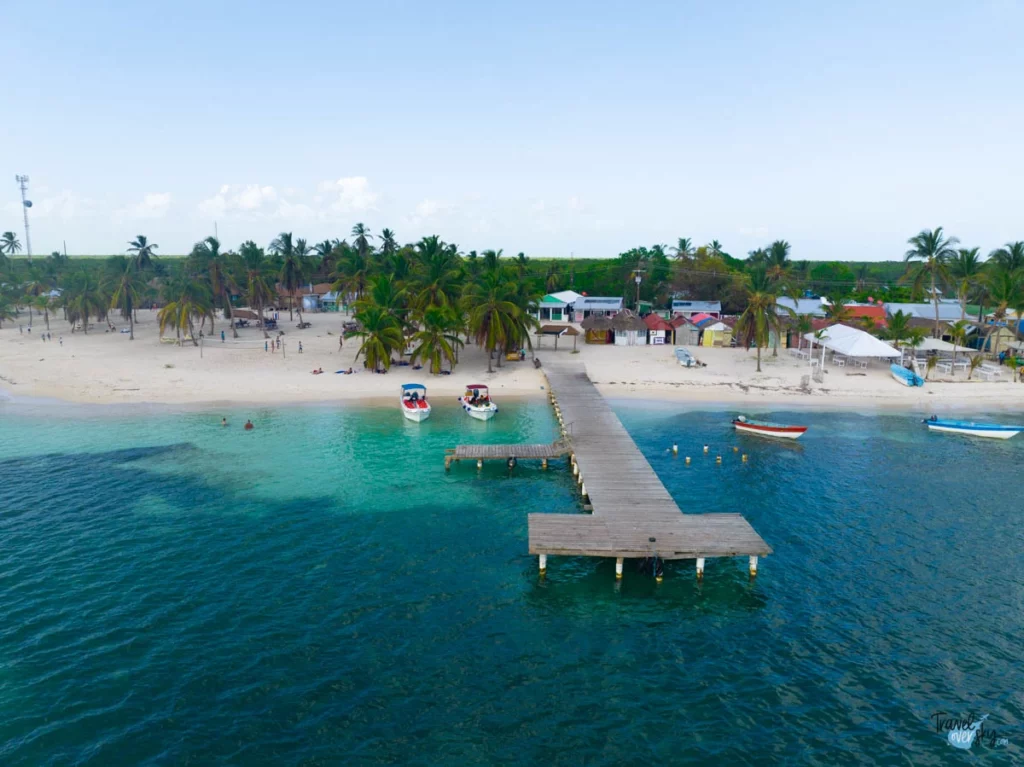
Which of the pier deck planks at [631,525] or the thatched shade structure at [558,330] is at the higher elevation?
the thatched shade structure at [558,330]

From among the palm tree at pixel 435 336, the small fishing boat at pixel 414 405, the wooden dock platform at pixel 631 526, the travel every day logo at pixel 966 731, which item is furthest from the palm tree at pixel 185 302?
the travel every day logo at pixel 966 731

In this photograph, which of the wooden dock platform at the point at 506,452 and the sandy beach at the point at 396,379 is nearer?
the wooden dock platform at the point at 506,452

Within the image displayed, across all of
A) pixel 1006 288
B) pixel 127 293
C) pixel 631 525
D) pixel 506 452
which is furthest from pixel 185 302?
pixel 1006 288

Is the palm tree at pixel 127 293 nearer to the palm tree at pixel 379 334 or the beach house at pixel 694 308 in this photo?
the palm tree at pixel 379 334

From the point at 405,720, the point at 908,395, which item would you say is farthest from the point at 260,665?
the point at 908,395

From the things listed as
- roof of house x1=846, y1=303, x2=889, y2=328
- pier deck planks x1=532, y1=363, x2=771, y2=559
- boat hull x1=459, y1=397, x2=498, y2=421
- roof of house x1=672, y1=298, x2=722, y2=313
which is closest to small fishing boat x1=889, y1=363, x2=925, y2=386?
roof of house x1=846, y1=303, x2=889, y2=328

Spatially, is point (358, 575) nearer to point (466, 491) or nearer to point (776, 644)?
point (466, 491)
